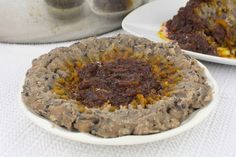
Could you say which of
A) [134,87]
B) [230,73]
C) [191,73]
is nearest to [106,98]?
[134,87]

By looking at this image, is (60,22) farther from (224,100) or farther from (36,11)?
(224,100)

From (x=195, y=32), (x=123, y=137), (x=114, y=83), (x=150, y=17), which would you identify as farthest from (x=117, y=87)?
(x=150, y=17)

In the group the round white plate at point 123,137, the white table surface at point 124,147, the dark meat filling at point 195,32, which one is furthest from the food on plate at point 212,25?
the round white plate at point 123,137

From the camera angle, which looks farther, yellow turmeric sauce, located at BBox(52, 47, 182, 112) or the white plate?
the white plate

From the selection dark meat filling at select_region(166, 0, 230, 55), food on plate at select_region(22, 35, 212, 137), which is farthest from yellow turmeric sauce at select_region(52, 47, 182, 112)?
dark meat filling at select_region(166, 0, 230, 55)

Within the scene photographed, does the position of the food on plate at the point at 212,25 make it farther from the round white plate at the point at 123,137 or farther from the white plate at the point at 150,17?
the round white plate at the point at 123,137

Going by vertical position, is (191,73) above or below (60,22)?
above

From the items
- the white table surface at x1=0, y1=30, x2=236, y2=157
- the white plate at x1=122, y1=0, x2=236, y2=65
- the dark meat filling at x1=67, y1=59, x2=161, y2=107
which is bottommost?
the white plate at x1=122, y1=0, x2=236, y2=65

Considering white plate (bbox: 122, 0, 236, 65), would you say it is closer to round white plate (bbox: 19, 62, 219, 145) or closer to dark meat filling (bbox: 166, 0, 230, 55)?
dark meat filling (bbox: 166, 0, 230, 55)
